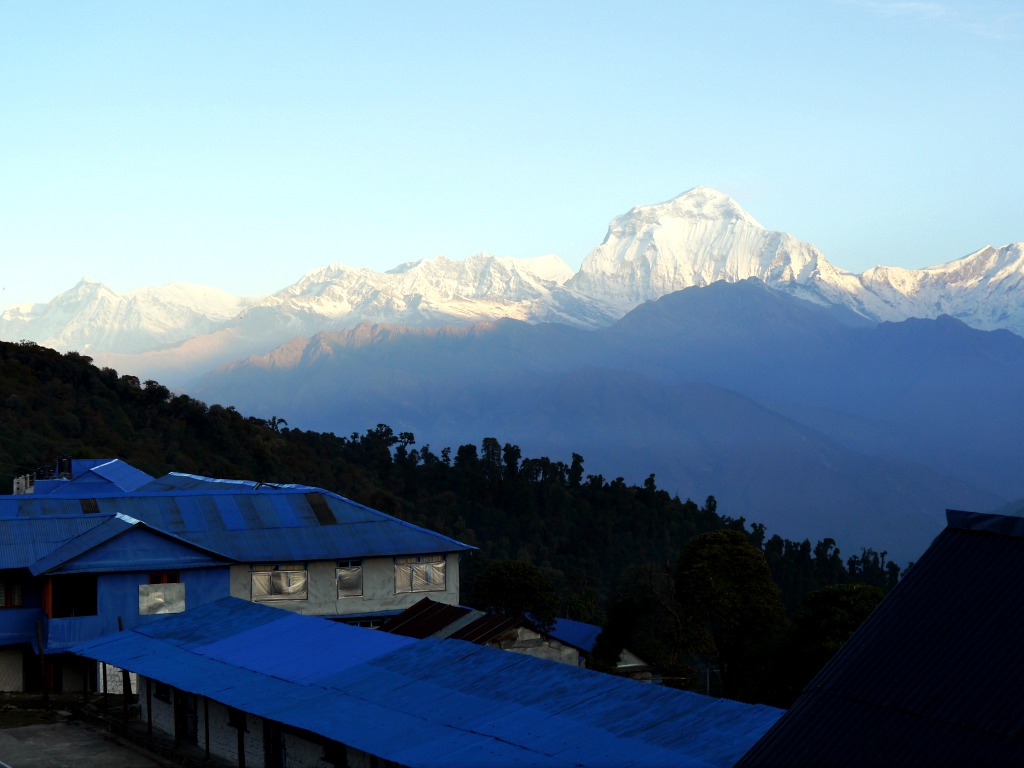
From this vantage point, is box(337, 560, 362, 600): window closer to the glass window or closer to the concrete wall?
the concrete wall

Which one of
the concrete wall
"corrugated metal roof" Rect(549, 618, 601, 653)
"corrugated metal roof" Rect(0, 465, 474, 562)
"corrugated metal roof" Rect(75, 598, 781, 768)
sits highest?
"corrugated metal roof" Rect(0, 465, 474, 562)

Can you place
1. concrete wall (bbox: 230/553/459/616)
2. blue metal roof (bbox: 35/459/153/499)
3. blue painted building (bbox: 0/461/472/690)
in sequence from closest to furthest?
blue painted building (bbox: 0/461/472/690) → concrete wall (bbox: 230/553/459/616) → blue metal roof (bbox: 35/459/153/499)

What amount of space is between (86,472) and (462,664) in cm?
4197

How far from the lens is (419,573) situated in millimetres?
46031

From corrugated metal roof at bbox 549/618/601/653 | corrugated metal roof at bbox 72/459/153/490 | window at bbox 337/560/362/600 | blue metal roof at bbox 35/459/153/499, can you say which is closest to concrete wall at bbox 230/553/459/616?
window at bbox 337/560/362/600

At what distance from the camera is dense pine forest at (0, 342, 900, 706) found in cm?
4775

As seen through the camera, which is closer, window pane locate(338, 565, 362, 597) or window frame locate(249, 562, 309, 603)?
window frame locate(249, 562, 309, 603)

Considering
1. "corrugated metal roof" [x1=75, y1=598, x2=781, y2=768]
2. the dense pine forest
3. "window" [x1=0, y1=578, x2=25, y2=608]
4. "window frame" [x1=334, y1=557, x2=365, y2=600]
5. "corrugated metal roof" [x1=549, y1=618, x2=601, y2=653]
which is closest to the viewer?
"corrugated metal roof" [x1=75, y1=598, x2=781, y2=768]

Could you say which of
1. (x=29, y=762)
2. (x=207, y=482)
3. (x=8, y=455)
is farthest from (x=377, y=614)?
(x=8, y=455)

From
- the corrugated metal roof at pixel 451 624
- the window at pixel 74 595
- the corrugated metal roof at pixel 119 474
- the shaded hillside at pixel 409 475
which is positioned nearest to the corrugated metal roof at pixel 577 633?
the corrugated metal roof at pixel 451 624

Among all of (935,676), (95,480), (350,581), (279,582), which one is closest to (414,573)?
(350,581)

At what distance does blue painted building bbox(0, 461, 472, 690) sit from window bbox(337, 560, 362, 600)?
0.15 feet

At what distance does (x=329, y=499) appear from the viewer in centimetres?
4750

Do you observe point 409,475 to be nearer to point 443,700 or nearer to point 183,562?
point 183,562
